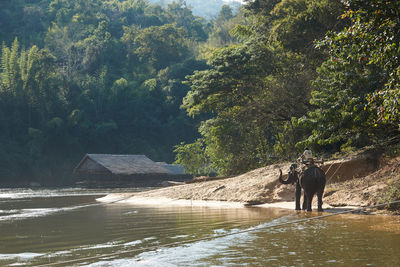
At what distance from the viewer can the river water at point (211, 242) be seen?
7.33 meters

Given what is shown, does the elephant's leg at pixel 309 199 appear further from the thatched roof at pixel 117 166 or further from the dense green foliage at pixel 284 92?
the thatched roof at pixel 117 166

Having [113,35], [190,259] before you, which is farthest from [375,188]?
[113,35]

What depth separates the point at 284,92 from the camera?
83.1ft

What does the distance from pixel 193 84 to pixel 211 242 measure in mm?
33444

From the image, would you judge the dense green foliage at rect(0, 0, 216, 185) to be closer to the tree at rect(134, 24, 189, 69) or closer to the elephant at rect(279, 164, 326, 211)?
the tree at rect(134, 24, 189, 69)

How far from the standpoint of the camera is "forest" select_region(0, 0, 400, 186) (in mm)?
14711

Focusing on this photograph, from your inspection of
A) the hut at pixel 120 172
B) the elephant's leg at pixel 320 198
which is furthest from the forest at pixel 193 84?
the hut at pixel 120 172

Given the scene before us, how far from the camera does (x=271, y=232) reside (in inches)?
387

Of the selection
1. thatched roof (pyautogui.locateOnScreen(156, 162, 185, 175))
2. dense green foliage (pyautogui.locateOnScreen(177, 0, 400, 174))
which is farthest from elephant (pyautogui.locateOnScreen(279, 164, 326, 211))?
thatched roof (pyautogui.locateOnScreen(156, 162, 185, 175))

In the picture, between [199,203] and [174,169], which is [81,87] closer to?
[174,169]

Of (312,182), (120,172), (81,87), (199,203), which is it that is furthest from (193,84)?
(312,182)

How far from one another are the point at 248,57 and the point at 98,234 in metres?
18.5

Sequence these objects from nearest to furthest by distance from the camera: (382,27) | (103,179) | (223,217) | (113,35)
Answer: (382,27), (223,217), (103,179), (113,35)

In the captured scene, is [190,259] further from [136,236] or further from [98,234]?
[98,234]
